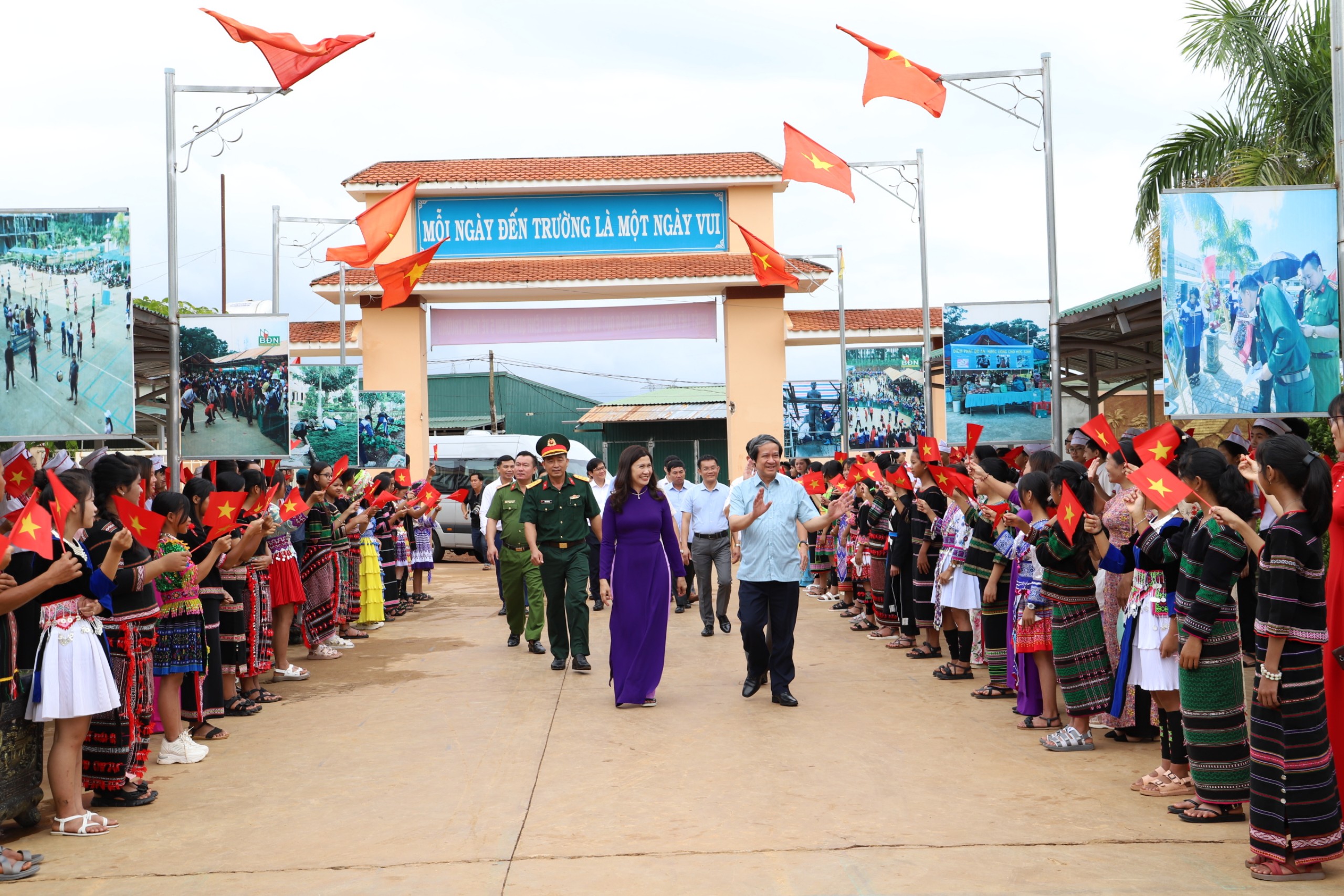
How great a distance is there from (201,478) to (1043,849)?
567 cm

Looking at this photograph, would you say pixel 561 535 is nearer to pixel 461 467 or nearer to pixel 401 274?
pixel 401 274

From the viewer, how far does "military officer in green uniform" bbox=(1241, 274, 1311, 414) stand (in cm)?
846

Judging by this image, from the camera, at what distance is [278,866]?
4980mm

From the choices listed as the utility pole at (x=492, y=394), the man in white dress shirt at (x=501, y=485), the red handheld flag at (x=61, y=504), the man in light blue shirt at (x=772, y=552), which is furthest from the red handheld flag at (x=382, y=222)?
the utility pole at (x=492, y=394)

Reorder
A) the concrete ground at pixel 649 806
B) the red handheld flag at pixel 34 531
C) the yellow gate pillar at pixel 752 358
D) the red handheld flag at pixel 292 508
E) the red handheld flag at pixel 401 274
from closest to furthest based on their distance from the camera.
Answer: the concrete ground at pixel 649 806 < the red handheld flag at pixel 34 531 < the red handheld flag at pixel 292 508 < the red handheld flag at pixel 401 274 < the yellow gate pillar at pixel 752 358

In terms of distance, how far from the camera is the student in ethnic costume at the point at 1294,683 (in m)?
4.52

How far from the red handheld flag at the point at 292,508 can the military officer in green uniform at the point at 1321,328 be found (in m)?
7.48

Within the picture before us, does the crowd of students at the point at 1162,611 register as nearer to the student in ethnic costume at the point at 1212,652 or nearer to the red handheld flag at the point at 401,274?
the student in ethnic costume at the point at 1212,652

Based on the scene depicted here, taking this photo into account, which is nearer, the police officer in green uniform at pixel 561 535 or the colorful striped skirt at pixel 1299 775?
the colorful striped skirt at pixel 1299 775

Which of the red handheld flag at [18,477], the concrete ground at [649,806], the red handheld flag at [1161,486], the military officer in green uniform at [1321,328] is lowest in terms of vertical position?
the concrete ground at [649,806]

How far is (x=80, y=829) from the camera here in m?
5.51

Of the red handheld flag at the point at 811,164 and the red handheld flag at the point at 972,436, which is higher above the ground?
the red handheld flag at the point at 811,164

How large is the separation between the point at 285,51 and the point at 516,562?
6.00 m

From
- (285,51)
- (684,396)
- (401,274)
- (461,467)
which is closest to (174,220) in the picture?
(285,51)
